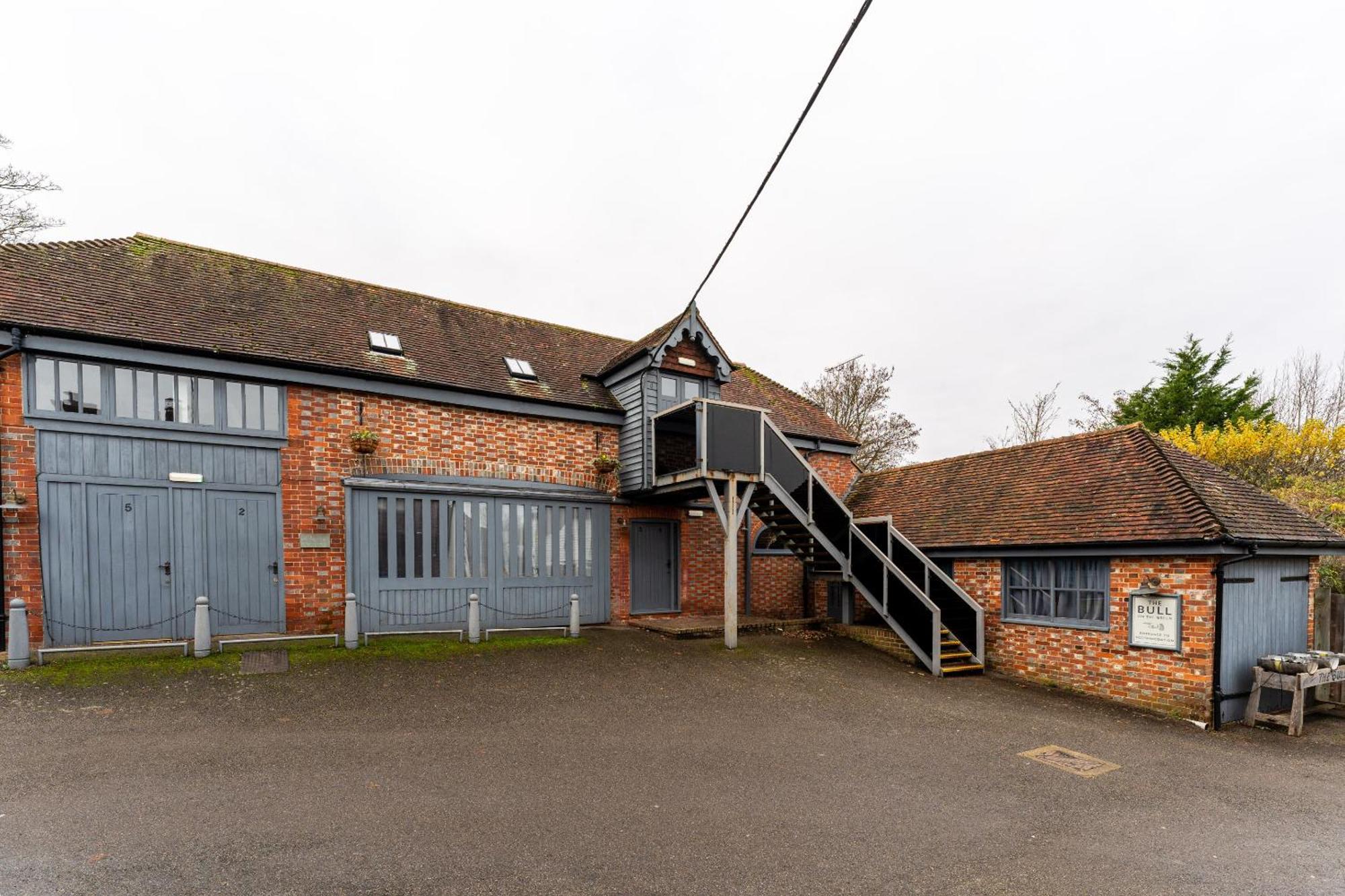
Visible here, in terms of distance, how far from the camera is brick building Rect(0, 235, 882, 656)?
340 inches

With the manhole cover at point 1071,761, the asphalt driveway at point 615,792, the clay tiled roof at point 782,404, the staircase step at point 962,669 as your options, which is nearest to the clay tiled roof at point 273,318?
the clay tiled roof at point 782,404

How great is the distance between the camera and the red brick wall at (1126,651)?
26.6 ft

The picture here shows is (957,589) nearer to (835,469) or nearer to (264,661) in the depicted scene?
(835,469)

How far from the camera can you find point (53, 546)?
8422 mm

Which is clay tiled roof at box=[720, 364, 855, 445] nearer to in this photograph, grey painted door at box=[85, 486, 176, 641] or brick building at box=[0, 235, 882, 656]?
brick building at box=[0, 235, 882, 656]

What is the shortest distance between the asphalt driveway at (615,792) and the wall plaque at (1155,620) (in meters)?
1.07

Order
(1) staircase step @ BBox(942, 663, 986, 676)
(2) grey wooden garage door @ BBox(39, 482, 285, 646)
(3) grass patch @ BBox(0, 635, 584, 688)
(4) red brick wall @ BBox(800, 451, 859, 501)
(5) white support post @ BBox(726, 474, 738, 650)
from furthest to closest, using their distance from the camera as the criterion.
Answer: (4) red brick wall @ BBox(800, 451, 859, 501) → (5) white support post @ BBox(726, 474, 738, 650) → (1) staircase step @ BBox(942, 663, 986, 676) → (2) grey wooden garage door @ BBox(39, 482, 285, 646) → (3) grass patch @ BBox(0, 635, 584, 688)

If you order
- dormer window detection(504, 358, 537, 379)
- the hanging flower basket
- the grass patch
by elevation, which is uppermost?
dormer window detection(504, 358, 537, 379)

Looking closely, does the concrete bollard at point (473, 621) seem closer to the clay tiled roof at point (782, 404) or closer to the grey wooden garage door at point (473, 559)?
the grey wooden garage door at point (473, 559)

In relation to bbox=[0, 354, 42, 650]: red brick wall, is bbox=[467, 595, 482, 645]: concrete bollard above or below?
below

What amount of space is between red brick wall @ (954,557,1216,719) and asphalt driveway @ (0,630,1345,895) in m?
0.60

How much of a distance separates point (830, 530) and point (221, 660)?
10101 mm

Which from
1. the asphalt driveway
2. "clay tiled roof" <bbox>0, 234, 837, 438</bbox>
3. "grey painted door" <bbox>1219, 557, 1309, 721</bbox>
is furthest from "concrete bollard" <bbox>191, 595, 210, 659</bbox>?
"grey painted door" <bbox>1219, 557, 1309, 721</bbox>

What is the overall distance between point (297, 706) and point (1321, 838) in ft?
31.0
